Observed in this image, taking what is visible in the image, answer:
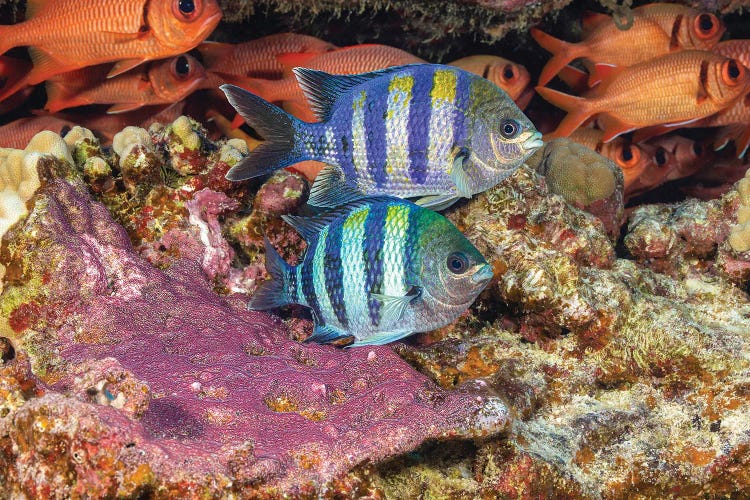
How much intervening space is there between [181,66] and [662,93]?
13.6ft

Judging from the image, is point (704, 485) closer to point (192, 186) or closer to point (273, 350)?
point (273, 350)

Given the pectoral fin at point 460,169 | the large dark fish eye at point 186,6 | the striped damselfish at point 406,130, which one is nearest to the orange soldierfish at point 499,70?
the large dark fish eye at point 186,6

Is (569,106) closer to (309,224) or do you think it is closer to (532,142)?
(532,142)

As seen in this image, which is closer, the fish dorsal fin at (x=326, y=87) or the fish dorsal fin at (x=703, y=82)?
the fish dorsal fin at (x=326, y=87)

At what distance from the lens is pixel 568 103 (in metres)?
5.25

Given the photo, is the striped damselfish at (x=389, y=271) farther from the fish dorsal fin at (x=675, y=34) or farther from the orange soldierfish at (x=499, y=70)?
the fish dorsal fin at (x=675, y=34)

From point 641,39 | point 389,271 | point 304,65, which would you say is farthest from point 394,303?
point 641,39

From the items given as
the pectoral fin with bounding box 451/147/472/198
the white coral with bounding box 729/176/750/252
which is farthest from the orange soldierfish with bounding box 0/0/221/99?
the white coral with bounding box 729/176/750/252

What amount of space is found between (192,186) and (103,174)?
0.50m

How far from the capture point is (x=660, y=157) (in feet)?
20.0

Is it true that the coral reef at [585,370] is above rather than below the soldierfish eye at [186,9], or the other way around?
below

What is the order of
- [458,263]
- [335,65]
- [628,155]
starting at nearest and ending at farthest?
[458,263], [335,65], [628,155]

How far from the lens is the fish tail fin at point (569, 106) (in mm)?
5203

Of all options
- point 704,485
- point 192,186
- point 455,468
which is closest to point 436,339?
point 455,468
